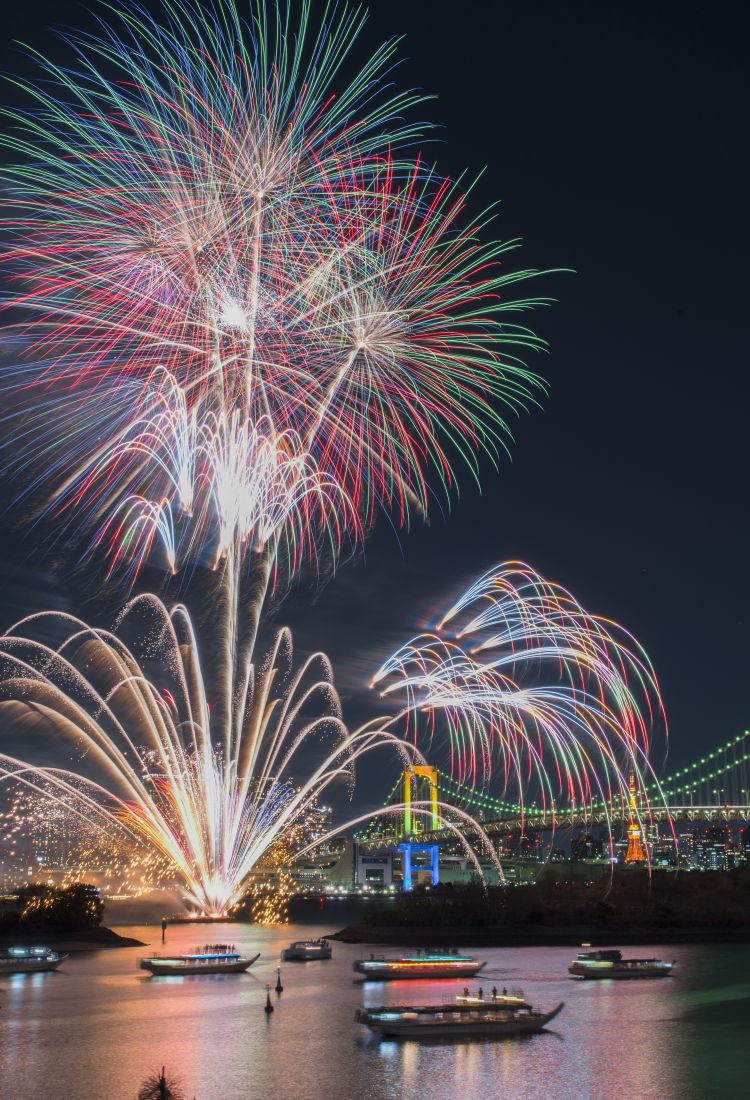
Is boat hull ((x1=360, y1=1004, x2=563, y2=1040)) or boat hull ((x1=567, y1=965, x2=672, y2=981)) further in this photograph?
boat hull ((x1=567, y1=965, x2=672, y2=981))

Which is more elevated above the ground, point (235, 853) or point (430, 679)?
point (430, 679)

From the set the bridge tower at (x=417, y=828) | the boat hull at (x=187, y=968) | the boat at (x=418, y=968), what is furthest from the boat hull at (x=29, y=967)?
the bridge tower at (x=417, y=828)

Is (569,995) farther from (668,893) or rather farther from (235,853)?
(668,893)

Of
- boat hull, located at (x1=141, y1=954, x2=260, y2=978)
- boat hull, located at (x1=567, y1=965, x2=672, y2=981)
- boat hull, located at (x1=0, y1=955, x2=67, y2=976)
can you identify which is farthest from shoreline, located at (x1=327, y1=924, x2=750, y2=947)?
boat hull, located at (x1=0, y1=955, x2=67, y2=976)

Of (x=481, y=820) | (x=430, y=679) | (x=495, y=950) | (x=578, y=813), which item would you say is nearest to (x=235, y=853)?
(x=430, y=679)

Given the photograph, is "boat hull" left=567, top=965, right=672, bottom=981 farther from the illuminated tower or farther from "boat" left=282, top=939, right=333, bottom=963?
the illuminated tower

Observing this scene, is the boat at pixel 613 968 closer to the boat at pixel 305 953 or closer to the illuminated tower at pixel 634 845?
the boat at pixel 305 953

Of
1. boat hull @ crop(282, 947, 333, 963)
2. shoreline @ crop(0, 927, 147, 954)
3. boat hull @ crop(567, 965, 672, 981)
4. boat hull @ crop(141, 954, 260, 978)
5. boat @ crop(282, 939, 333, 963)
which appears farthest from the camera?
shoreline @ crop(0, 927, 147, 954)
